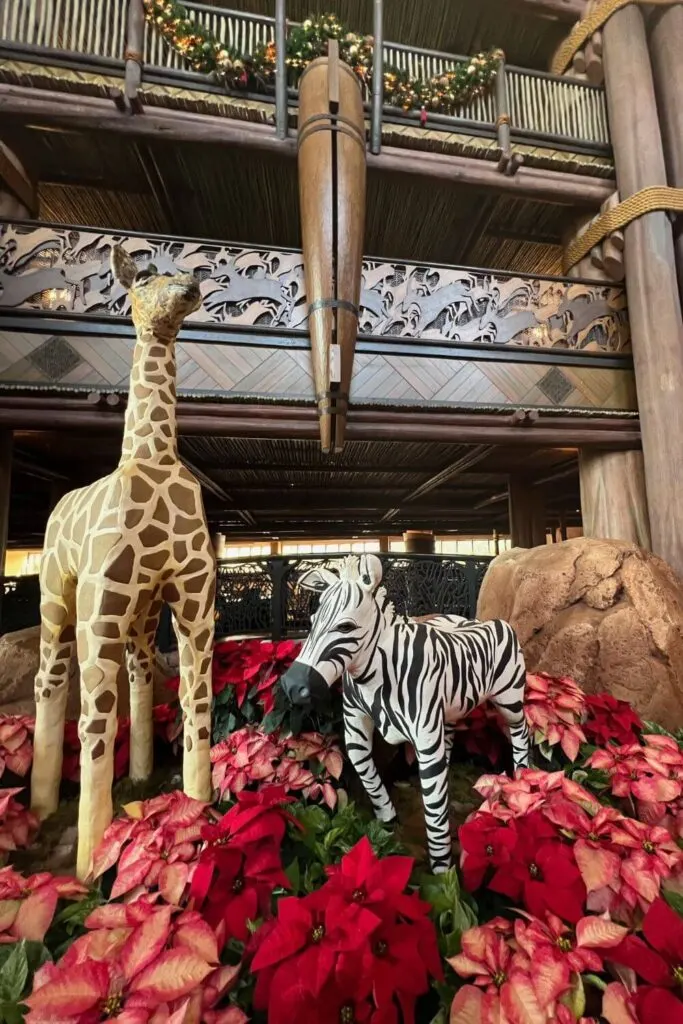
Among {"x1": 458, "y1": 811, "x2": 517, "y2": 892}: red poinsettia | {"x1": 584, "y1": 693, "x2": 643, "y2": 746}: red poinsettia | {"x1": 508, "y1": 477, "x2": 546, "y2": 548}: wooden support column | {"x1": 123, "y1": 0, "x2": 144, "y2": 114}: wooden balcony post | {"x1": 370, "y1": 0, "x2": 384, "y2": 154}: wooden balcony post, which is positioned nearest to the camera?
{"x1": 458, "y1": 811, "x2": 517, "y2": 892}: red poinsettia

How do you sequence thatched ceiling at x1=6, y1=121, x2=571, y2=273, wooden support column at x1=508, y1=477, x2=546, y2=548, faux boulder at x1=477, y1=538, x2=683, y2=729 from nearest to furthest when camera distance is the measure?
1. faux boulder at x1=477, y1=538, x2=683, y2=729
2. thatched ceiling at x1=6, y1=121, x2=571, y2=273
3. wooden support column at x1=508, y1=477, x2=546, y2=548

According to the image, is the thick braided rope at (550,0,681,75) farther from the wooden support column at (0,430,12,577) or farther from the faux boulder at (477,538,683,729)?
the wooden support column at (0,430,12,577)

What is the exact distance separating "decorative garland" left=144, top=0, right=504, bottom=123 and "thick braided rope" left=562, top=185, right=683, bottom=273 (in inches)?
70.7

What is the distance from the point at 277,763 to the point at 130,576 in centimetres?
86

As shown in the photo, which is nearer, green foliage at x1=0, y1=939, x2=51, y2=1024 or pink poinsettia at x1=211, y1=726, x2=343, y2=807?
green foliage at x1=0, y1=939, x2=51, y2=1024

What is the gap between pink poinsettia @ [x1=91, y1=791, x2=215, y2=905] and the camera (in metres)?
1.03

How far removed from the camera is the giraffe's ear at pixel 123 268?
1.39 m

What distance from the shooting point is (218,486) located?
17.7ft

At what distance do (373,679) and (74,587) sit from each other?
0.99 m

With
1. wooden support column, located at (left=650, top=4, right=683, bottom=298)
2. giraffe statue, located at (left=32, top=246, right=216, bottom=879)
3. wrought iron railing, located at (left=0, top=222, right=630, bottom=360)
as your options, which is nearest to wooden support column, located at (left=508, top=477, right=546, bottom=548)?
wrought iron railing, located at (left=0, top=222, right=630, bottom=360)

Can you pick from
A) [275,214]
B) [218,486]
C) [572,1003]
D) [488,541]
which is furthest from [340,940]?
[488,541]

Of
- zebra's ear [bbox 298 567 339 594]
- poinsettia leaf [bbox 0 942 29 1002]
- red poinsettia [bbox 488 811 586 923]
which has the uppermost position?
zebra's ear [bbox 298 567 339 594]

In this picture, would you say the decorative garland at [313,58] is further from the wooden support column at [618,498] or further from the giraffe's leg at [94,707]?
the giraffe's leg at [94,707]

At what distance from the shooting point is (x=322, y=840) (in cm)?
128
